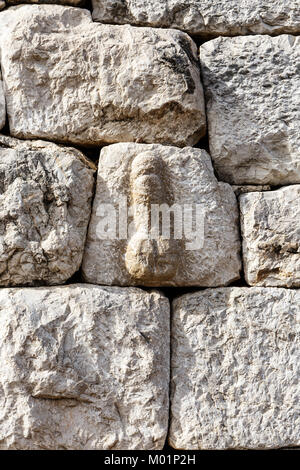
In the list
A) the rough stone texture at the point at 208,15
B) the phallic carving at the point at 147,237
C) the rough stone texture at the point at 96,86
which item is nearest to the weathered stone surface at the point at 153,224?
the phallic carving at the point at 147,237

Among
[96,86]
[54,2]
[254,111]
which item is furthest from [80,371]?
[54,2]

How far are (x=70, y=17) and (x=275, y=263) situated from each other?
1318 mm

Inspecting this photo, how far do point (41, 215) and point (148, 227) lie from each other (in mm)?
405

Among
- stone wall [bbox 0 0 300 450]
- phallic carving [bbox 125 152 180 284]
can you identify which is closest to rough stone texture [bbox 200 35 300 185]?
stone wall [bbox 0 0 300 450]

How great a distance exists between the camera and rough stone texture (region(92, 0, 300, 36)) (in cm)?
240

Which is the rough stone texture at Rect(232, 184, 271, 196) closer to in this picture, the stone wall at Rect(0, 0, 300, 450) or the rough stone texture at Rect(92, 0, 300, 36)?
the stone wall at Rect(0, 0, 300, 450)

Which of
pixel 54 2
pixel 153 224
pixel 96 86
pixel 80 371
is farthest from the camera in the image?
pixel 54 2

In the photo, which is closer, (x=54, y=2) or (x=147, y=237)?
(x=147, y=237)

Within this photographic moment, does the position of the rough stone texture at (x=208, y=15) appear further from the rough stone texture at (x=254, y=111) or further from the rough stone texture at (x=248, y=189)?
the rough stone texture at (x=248, y=189)

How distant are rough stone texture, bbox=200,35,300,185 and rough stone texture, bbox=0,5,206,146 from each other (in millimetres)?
125

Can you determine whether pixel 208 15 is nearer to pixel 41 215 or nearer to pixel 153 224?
pixel 153 224

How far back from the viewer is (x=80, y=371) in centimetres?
204

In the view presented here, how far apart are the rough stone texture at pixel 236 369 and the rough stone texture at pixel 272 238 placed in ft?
0.20

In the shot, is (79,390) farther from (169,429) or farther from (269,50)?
(269,50)
